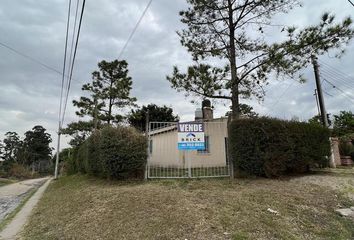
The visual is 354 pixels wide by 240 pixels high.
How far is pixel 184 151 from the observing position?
11.1 m

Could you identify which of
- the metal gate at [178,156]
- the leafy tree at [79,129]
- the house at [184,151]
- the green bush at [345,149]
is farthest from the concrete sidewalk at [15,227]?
the green bush at [345,149]

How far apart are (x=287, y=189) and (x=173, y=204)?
3.19m

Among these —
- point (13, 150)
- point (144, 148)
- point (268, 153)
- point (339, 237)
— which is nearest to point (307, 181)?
point (268, 153)

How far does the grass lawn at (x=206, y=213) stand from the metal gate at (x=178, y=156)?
148 centimetres

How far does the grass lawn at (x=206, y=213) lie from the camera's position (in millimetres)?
4449

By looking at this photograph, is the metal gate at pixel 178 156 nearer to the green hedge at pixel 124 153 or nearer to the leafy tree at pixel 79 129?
the green hedge at pixel 124 153

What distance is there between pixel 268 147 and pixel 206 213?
3954mm

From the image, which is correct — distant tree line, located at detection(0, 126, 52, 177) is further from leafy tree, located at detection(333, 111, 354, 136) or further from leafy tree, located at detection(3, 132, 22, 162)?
leafy tree, located at detection(333, 111, 354, 136)

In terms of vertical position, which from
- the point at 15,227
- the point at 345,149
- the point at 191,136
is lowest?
the point at 15,227

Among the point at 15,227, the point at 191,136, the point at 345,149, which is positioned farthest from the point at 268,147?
the point at 345,149

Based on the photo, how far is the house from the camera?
9844mm

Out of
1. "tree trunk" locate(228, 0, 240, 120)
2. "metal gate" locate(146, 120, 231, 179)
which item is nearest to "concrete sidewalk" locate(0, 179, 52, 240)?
"metal gate" locate(146, 120, 231, 179)

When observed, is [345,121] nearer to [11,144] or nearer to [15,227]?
[15,227]

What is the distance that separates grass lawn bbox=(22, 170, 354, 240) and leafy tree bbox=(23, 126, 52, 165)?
5899 cm
